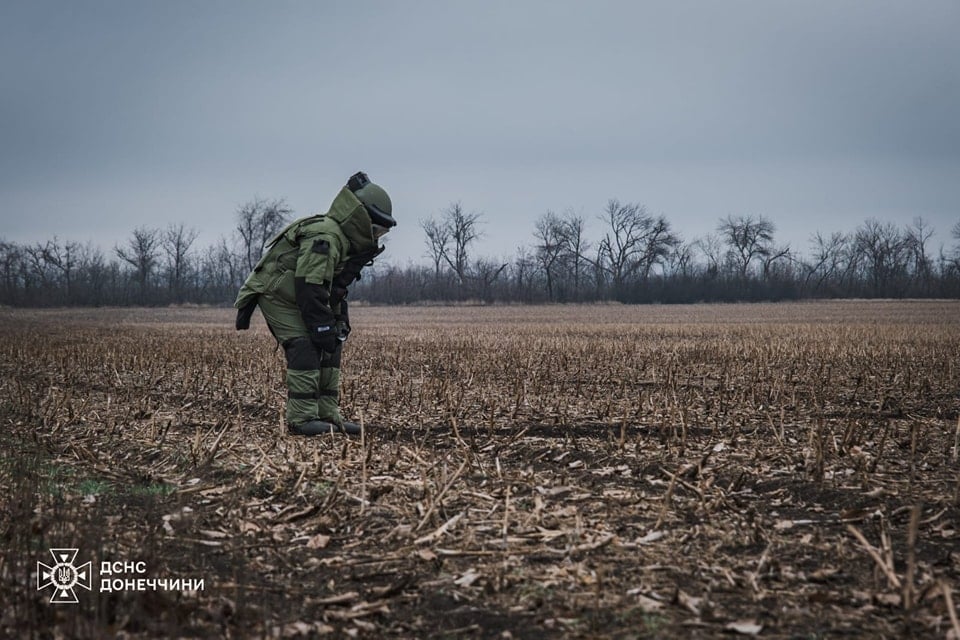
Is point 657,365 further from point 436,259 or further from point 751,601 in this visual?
point 436,259

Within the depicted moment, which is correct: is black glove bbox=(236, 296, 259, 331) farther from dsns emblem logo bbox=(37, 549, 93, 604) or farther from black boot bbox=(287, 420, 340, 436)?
dsns emblem logo bbox=(37, 549, 93, 604)

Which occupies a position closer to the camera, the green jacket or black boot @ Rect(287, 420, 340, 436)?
the green jacket

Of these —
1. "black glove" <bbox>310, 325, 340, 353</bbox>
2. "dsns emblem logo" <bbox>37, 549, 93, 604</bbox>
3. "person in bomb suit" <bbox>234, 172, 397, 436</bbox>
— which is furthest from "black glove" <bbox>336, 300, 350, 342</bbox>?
"dsns emblem logo" <bbox>37, 549, 93, 604</bbox>

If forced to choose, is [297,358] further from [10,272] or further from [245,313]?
[10,272]

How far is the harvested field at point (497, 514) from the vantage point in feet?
12.3

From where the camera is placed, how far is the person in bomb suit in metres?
7.43

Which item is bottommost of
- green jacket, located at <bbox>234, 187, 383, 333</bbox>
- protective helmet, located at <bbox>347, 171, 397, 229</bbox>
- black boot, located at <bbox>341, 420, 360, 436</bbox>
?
black boot, located at <bbox>341, 420, 360, 436</bbox>

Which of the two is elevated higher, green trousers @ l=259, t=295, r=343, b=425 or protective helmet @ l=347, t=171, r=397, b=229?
protective helmet @ l=347, t=171, r=397, b=229

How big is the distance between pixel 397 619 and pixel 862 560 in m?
2.47

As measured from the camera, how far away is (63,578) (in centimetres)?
406

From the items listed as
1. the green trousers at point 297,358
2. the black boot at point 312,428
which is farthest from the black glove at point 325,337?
the black boot at point 312,428

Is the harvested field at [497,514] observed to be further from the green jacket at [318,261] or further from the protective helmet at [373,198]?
the protective helmet at [373,198]

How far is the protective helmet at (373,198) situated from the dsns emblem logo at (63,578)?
13.5ft

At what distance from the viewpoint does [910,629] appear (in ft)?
11.5
